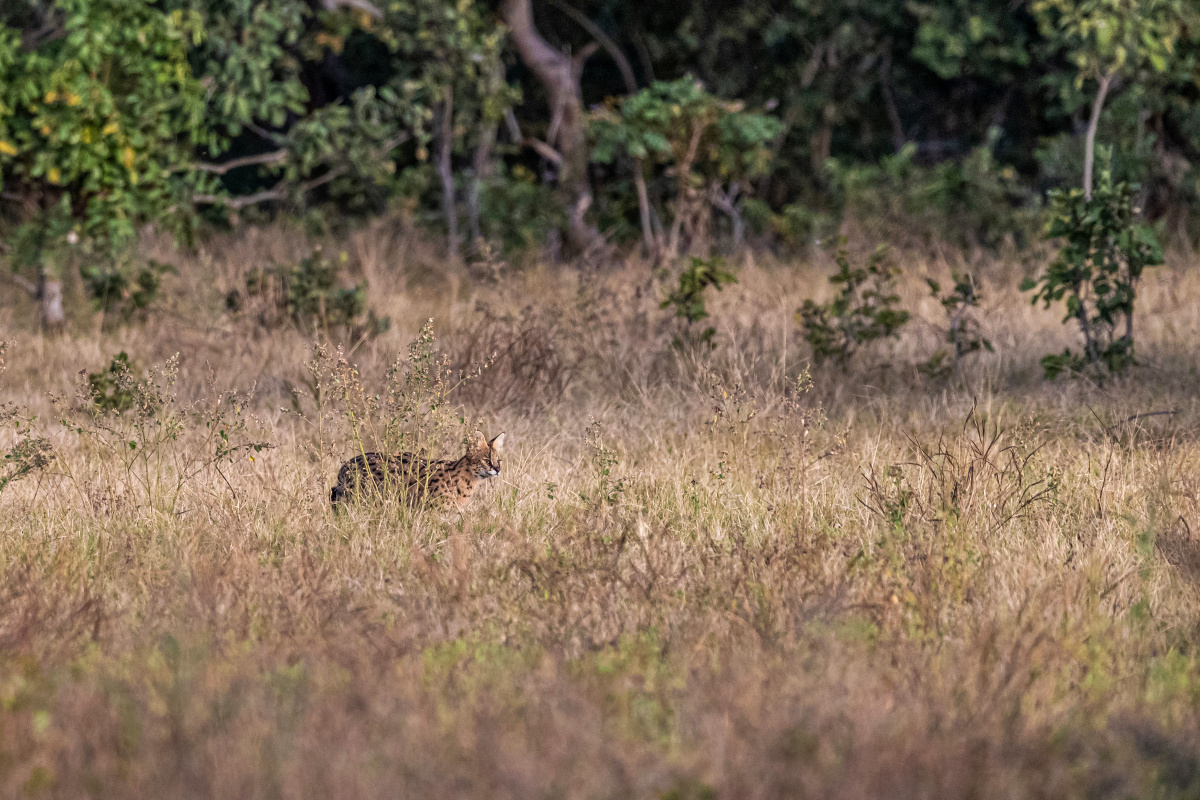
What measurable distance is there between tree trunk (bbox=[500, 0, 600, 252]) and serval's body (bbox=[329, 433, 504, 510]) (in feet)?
24.8

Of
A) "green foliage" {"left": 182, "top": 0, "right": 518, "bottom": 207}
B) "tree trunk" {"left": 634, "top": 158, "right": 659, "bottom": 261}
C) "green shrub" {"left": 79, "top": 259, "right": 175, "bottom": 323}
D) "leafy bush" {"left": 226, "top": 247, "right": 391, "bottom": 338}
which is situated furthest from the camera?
"tree trunk" {"left": 634, "top": 158, "right": 659, "bottom": 261}

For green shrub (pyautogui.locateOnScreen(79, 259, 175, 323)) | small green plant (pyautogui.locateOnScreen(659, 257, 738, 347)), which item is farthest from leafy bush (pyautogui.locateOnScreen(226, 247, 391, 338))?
small green plant (pyautogui.locateOnScreen(659, 257, 738, 347))

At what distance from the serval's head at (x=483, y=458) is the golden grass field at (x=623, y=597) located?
0.12 metres

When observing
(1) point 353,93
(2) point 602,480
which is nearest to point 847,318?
(2) point 602,480

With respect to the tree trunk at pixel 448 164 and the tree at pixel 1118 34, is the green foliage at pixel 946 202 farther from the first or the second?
the tree trunk at pixel 448 164

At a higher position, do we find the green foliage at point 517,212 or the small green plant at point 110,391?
the green foliage at point 517,212

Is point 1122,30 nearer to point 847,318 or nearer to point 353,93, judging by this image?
point 847,318

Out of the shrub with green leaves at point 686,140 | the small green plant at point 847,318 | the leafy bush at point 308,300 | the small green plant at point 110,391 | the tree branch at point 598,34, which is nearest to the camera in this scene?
the small green plant at point 110,391

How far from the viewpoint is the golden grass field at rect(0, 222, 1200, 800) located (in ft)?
8.81

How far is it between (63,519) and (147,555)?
2.08 feet

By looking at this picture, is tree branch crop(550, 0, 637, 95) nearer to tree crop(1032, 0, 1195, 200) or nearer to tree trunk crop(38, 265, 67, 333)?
tree crop(1032, 0, 1195, 200)

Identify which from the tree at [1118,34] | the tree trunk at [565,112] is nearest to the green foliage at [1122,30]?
the tree at [1118,34]

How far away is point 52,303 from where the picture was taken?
879cm

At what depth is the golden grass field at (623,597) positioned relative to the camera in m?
2.69
